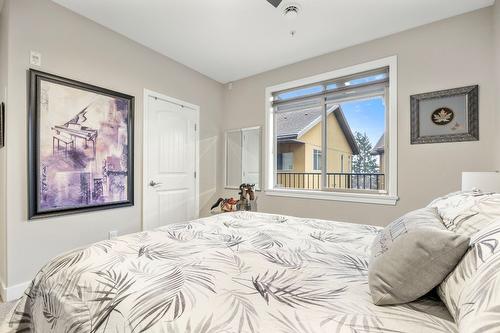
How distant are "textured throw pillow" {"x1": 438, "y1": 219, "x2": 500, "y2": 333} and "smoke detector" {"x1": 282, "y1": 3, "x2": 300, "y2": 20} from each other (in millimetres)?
2297

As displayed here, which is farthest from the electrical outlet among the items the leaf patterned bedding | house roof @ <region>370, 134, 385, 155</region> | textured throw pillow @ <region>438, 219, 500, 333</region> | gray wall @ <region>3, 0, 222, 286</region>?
house roof @ <region>370, 134, 385, 155</region>

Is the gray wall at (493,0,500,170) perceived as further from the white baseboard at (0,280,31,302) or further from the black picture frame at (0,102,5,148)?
the black picture frame at (0,102,5,148)

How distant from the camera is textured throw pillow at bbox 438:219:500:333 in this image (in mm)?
480

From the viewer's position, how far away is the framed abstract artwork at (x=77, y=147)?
2.14 meters

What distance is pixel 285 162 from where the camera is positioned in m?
3.97

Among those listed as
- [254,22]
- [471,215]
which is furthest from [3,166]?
[471,215]

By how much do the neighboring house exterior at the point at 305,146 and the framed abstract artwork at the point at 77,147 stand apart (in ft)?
7.37

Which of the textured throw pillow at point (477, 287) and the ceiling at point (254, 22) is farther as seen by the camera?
the ceiling at point (254, 22)

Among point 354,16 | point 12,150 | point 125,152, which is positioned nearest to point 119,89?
point 125,152

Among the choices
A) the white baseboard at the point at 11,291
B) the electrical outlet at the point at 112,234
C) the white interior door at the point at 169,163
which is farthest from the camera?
the white interior door at the point at 169,163

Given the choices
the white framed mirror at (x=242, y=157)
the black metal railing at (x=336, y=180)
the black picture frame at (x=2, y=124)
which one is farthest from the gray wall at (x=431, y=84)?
the black picture frame at (x=2, y=124)

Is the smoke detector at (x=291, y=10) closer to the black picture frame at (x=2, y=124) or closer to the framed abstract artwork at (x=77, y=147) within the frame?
the framed abstract artwork at (x=77, y=147)

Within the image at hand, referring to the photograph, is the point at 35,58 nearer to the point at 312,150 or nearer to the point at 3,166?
the point at 3,166

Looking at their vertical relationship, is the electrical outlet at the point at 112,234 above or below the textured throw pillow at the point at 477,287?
below
